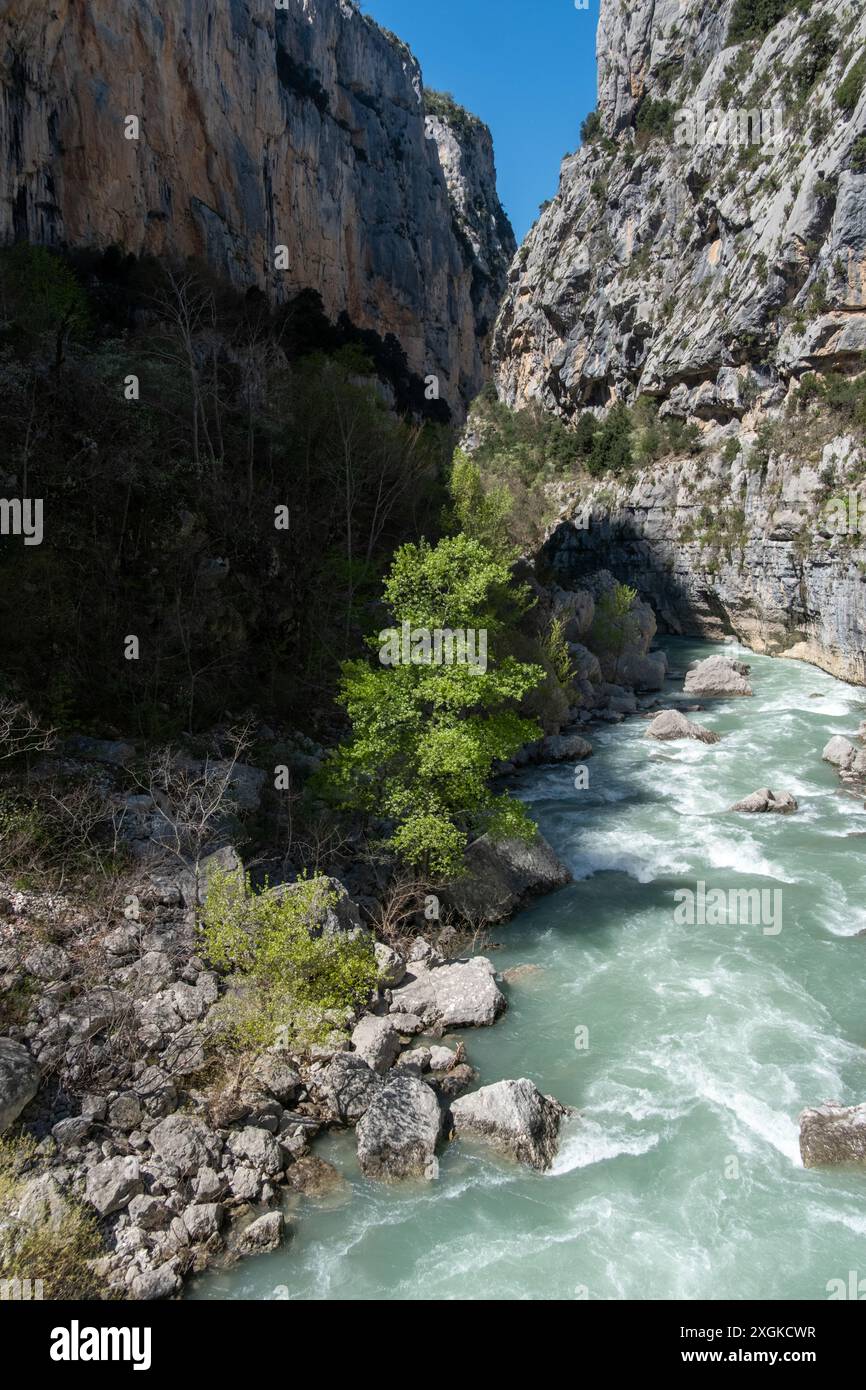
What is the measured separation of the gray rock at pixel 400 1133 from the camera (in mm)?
9469

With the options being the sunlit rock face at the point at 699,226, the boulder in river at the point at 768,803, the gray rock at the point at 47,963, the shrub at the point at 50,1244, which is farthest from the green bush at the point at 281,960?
the sunlit rock face at the point at 699,226

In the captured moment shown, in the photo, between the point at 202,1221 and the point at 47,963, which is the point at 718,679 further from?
the point at 202,1221

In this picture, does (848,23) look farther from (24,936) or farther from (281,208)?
(24,936)

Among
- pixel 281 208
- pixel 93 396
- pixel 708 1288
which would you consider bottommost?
pixel 708 1288

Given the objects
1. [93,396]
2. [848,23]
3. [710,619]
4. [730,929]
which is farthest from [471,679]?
[848,23]

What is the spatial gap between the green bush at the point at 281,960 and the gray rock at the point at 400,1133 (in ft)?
5.21

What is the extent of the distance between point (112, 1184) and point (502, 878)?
349 inches

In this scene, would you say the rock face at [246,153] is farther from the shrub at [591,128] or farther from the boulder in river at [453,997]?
the boulder in river at [453,997]

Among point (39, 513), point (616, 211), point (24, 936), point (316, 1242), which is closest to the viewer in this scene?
point (316, 1242)

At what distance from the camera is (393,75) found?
61469mm

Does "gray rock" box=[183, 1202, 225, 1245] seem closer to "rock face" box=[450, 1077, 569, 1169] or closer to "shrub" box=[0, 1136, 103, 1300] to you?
"shrub" box=[0, 1136, 103, 1300]

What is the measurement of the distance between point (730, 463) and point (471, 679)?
38.5 m

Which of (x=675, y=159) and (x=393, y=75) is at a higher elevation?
(x=393, y=75)

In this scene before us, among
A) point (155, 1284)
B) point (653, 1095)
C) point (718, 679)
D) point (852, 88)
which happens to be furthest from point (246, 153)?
point (155, 1284)
